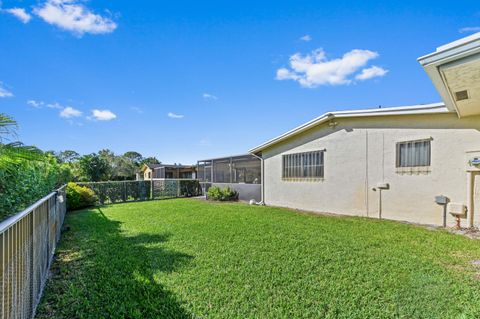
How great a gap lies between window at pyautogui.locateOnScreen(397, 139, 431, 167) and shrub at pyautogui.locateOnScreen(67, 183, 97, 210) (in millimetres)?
15197

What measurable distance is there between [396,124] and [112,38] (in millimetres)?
11821

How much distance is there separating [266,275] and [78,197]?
13.4 m

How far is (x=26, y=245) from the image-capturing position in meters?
2.85

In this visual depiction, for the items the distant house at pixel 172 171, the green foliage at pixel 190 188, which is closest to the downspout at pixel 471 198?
the green foliage at pixel 190 188

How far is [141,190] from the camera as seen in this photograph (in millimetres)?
19062

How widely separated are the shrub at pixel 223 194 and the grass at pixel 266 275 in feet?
28.8

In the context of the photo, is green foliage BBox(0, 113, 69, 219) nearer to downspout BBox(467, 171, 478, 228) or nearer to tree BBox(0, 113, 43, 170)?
tree BBox(0, 113, 43, 170)

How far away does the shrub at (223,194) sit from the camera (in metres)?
16.5

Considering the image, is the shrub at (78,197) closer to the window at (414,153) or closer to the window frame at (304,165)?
the window frame at (304,165)

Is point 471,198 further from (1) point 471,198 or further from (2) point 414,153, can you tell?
(2) point 414,153

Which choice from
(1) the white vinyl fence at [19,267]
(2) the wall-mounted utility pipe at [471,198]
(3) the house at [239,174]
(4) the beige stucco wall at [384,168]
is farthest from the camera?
(3) the house at [239,174]

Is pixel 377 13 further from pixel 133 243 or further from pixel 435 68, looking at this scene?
pixel 133 243

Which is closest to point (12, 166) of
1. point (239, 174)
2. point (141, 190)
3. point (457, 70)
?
point (457, 70)

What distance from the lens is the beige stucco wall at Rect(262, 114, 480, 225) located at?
778cm
